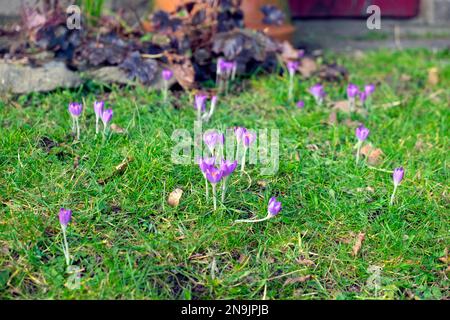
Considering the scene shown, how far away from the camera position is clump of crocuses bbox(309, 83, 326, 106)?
3.50 meters

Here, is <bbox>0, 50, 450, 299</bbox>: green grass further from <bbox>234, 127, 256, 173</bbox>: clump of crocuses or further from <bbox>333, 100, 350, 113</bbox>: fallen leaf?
<bbox>333, 100, 350, 113</bbox>: fallen leaf

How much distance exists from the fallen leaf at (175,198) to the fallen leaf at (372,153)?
3.00 ft

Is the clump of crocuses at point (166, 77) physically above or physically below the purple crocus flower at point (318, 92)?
above

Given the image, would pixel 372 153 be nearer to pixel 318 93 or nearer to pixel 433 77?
pixel 318 93

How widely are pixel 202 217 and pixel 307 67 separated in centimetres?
194

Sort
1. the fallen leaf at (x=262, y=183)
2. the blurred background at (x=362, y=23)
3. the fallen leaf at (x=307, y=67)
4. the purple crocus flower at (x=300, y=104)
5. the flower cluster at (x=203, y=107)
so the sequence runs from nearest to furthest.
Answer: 1. the fallen leaf at (x=262, y=183)
2. the flower cluster at (x=203, y=107)
3. the purple crocus flower at (x=300, y=104)
4. the fallen leaf at (x=307, y=67)
5. the blurred background at (x=362, y=23)

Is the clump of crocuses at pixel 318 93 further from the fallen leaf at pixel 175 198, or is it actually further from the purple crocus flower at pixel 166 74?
the fallen leaf at pixel 175 198

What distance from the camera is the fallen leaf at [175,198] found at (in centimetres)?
243

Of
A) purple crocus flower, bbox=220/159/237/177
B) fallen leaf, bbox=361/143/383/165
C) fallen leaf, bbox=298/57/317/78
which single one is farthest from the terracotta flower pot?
purple crocus flower, bbox=220/159/237/177

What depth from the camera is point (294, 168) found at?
2734 mm

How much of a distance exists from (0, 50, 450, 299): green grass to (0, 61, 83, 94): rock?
0.18 metres

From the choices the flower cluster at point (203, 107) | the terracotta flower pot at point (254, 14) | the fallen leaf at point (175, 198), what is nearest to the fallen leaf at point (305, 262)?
the fallen leaf at point (175, 198)
